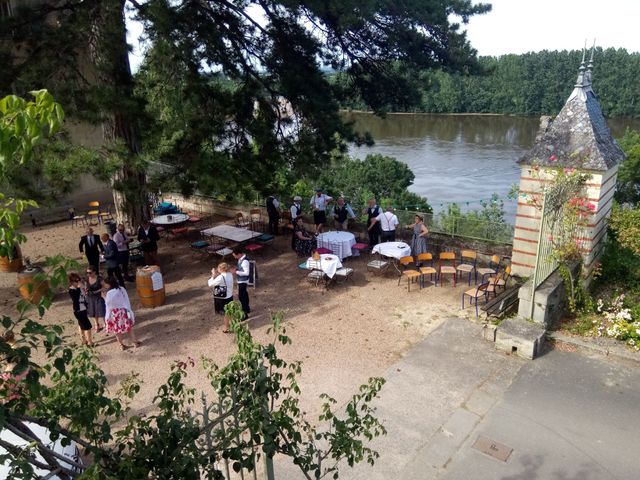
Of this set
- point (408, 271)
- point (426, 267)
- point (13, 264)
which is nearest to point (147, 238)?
point (13, 264)

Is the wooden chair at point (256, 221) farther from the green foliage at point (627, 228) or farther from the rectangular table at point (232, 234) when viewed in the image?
the green foliage at point (627, 228)

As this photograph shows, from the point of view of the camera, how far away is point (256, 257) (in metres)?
14.5

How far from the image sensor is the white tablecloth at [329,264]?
12016 millimetres

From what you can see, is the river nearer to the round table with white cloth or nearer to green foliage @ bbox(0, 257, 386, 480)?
Result: the round table with white cloth

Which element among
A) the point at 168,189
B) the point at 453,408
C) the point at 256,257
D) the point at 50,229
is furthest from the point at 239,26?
the point at 453,408

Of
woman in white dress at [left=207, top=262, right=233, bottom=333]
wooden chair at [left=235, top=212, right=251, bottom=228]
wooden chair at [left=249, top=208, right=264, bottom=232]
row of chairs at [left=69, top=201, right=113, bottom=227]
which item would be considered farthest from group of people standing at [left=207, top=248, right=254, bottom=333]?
row of chairs at [left=69, top=201, right=113, bottom=227]

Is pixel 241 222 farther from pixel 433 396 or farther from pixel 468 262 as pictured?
pixel 433 396

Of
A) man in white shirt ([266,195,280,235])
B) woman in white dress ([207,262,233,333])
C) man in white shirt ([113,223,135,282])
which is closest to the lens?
woman in white dress ([207,262,233,333])

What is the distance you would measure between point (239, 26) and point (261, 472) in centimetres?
1176

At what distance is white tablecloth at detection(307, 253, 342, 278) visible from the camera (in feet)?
39.4

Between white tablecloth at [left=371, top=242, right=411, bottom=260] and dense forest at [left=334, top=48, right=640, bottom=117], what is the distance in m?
75.4

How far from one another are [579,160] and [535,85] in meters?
86.5

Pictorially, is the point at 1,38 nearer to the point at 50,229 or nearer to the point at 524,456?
the point at 50,229


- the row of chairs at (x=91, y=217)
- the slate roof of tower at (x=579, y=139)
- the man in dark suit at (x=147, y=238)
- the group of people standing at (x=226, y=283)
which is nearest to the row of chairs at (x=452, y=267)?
the slate roof of tower at (x=579, y=139)
